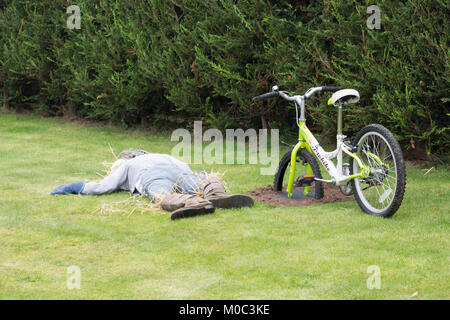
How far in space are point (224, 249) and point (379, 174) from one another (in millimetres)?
1647

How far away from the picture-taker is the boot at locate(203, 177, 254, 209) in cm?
566

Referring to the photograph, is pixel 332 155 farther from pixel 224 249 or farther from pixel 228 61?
pixel 228 61

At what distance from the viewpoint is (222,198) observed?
18.5ft

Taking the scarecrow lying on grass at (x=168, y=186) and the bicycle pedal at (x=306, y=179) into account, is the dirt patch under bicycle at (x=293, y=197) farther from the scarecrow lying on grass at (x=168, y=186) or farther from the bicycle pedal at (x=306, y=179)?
the scarecrow lying on grass at (x=168, y=186)

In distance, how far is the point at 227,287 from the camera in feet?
12.4

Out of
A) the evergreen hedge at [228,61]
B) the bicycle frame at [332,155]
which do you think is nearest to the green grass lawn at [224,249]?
the bicycle frame at [332,155]

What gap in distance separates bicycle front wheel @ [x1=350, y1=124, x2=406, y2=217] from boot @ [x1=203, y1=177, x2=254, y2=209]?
1029 mm

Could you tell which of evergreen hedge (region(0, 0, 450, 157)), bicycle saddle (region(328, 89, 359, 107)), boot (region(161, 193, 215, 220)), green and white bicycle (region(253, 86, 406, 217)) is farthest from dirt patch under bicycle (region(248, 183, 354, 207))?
evergreen hedge (region(0, 0, 450, 157))

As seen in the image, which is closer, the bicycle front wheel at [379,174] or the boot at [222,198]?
the bicycle front wheel at [379,174]

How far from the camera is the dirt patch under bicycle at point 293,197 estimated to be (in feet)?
19.6

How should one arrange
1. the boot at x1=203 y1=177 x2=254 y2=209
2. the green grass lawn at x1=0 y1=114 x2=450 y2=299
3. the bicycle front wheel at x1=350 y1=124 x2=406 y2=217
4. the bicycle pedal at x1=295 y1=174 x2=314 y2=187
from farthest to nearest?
the bicycle pedal at x1=295 y1=174 x2=314 y2=187 → the boot at x1=203 y1=177 x2=254 y2=209 → the bicycle front wheel at x1=350 y1=124 x2=406 y2=217 → the green grass lawn at x1=0 y1=114 x2=450 y2=299

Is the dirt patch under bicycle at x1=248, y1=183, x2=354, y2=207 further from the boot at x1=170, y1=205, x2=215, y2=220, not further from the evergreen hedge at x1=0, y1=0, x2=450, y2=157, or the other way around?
the evergreen hedge at x1=0, y1=0, x2=450, y2=157

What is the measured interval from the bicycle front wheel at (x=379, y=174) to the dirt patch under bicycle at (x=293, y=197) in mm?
358

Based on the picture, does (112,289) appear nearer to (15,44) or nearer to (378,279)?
(378,279)
